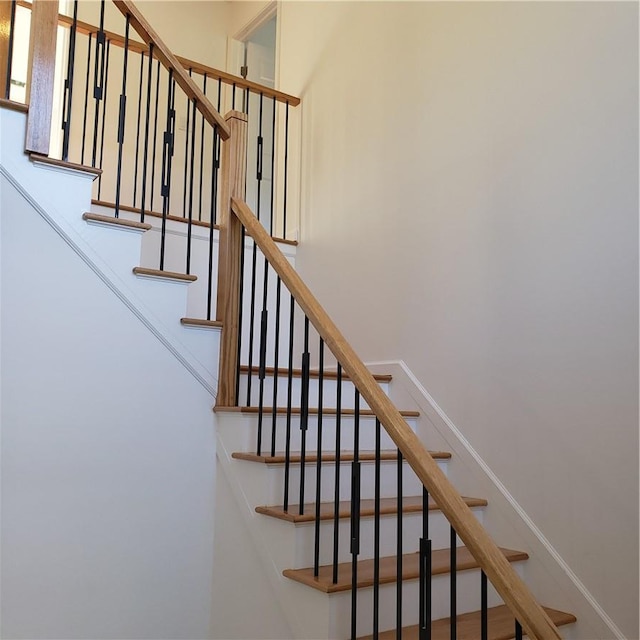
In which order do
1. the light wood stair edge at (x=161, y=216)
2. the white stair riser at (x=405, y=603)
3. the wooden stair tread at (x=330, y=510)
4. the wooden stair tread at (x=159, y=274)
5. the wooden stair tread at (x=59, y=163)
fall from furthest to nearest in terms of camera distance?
the light wood stair edge at (x=161, y=216) → the wooden stair tread at (x=159, y=274) → the wooden stair tread at (x=59, y=163) → the wooden stair tread at (x=330, y=510) → the white stair riser at (x=405, y=603)

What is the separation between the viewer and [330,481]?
247 cm

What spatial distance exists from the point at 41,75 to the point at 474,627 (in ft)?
8.27

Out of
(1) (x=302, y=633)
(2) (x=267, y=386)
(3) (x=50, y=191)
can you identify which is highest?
(3) (x=50, y=191)

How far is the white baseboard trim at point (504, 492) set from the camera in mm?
2268

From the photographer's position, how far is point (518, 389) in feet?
8.77

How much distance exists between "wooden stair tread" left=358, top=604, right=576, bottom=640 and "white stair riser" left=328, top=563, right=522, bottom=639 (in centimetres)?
3

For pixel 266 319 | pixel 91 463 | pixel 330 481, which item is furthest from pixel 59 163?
pixel 330 481

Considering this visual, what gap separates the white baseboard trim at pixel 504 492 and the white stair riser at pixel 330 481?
0.30 metres

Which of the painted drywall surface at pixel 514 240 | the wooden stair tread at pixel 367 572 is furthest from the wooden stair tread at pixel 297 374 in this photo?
the wooden stair tread at pixel 367 572

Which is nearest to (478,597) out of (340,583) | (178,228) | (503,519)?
(503,519)

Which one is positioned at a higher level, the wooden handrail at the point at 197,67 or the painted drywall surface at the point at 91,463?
the wooden handrail at the point at 197,67

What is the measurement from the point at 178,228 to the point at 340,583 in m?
2.40

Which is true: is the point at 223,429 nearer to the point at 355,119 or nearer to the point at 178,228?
the point at 178,228

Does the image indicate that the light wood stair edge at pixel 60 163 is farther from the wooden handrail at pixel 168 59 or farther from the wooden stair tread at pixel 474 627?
the wooden stair tread at pixel 474 627
